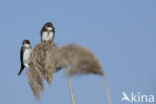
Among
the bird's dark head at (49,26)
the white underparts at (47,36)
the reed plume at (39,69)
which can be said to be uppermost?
the bird's dark head at (49,26)

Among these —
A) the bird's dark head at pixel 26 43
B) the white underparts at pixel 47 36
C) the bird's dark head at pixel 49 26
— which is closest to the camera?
the bird's dark head at pixel 26 43

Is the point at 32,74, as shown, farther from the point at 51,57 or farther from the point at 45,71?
the point at 51,57

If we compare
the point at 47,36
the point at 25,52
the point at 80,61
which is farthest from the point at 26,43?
the point at 80,61

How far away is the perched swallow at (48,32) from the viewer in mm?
12523

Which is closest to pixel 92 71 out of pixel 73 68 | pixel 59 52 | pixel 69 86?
pixel 73 68

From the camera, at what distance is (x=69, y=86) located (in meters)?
6.31

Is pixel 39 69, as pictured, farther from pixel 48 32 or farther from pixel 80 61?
pixel 80 61

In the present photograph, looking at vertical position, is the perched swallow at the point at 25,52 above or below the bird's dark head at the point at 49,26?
below

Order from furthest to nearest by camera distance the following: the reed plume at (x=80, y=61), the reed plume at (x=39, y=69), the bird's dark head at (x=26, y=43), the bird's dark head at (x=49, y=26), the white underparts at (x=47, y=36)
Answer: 1. the bird's dark head at (x=49, y=26)
2. the white underparts at (x=47, y=36)
3. the bird's dark head at (x=26, y=43)
4. the reed plume at (x=39, y=69)
5. the reed plume at (x=80, y=61)

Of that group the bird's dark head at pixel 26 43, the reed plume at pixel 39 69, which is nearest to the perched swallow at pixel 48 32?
the bird's dark head at pixel 26 43

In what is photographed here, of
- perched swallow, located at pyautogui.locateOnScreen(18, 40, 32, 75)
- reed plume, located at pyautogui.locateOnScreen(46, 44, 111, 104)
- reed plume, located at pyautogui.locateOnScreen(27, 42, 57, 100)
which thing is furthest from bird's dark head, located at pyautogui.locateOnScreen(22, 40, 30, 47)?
reed plume, located at pyautogui.locateOnScreen(46, 44, 111, 104)

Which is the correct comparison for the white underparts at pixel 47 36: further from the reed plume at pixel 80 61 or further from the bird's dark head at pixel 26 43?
the reed plume at pixel 80 61

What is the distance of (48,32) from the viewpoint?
12.6m

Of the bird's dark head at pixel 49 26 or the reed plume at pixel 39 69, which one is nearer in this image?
the reed plume at pixel 39 69
